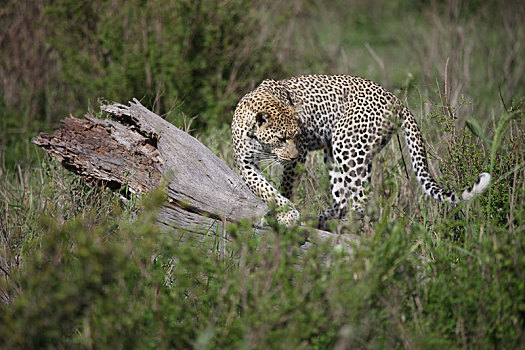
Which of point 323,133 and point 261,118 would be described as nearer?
point 261,118

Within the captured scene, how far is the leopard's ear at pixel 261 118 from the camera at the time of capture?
561 cm

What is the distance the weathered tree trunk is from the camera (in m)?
4.80

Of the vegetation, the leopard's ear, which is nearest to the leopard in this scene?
the leopard's ear

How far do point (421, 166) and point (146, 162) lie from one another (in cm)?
266

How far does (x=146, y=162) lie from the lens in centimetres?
491

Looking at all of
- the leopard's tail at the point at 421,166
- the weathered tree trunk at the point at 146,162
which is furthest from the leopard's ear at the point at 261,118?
the leopard's tail at the point at 421,166

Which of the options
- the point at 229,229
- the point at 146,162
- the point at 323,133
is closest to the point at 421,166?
the point at 323,133

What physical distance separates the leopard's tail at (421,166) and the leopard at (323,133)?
1 cm

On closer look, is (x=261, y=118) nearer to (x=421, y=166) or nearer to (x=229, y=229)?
(x=421, y=166)

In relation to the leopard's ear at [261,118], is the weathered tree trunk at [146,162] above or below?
below

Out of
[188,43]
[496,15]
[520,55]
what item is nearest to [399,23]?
[496,15]

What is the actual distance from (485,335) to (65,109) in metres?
6.96

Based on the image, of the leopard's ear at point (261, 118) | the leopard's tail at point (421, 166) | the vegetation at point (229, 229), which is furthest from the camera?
the leopard's ear at point (261, 118)

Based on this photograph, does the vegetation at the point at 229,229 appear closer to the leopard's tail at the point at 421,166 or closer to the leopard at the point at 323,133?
the leopard's tail at the point at 421,166
